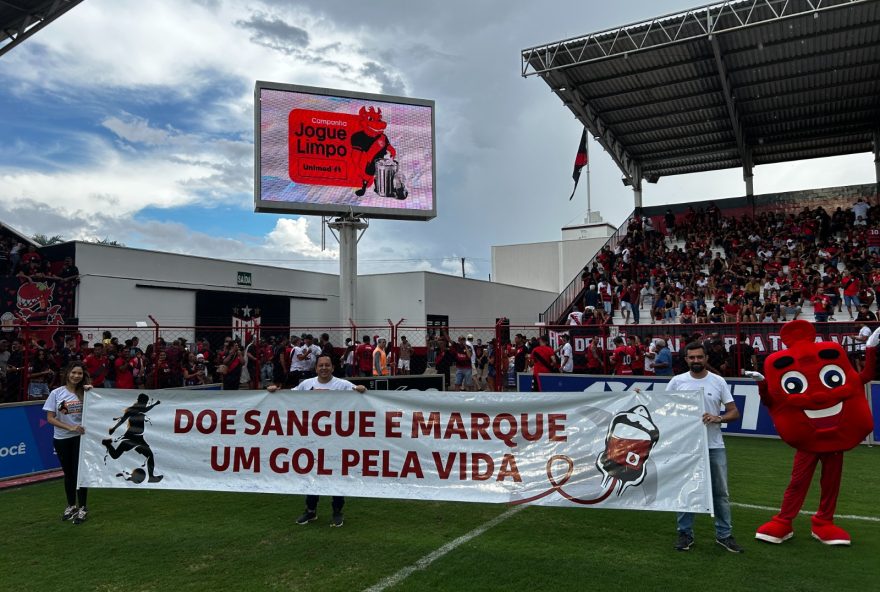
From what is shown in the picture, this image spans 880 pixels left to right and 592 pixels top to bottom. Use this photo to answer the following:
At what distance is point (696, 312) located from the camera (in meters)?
19.8

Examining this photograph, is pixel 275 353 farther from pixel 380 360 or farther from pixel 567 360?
pixel 567 360

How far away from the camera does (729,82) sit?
2331 centimetres

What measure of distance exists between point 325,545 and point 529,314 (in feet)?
102

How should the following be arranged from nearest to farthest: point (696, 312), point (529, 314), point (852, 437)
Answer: point (852, 437), point (696, 312), point (529, 314)

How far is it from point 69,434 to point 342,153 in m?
18.3

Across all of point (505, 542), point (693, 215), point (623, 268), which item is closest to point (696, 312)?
point (623, 268)

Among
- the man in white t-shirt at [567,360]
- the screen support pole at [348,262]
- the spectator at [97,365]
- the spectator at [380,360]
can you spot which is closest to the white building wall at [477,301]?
the screen support pole at [348,262]

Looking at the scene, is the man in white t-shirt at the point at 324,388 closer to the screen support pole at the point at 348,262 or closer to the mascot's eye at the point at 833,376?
the mascot's eye at the point at 833,376

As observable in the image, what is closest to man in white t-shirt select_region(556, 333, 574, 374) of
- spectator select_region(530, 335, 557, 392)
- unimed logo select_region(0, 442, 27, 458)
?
spectator select_region(530, 335, 557, 392)

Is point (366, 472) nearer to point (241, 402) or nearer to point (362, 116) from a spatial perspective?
point (241, 402)

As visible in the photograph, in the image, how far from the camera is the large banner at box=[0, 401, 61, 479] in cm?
863

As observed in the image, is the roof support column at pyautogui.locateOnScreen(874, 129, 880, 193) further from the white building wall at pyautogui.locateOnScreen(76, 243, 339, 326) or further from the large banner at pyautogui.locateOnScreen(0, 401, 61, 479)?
Result: the large banner at pyautogui.locateOnScreen(0, 401, 61, 479)

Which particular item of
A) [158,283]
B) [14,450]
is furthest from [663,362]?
[158,283]

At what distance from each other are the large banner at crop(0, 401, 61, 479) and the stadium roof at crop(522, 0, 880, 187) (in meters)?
18.4
